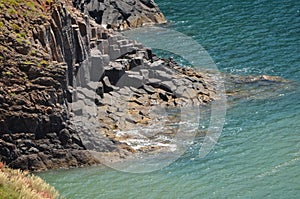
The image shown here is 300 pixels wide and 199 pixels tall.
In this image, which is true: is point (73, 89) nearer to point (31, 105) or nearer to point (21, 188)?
point (31, 105)

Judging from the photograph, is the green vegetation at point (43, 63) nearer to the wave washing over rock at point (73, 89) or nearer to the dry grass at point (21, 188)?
the wave washing over rock at point (73, 89)

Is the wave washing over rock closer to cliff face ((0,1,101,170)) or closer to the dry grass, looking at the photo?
cliff face ((0,1,101,170))

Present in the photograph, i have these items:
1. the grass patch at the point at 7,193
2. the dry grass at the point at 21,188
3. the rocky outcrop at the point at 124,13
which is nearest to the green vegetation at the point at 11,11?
the dry grass at the point at 21,188

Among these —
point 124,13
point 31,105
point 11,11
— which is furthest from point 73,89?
point 124,13

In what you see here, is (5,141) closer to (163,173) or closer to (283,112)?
(163,173)

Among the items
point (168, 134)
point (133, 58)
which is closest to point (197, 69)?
point (133, 58)

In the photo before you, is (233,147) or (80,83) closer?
(233,147)
